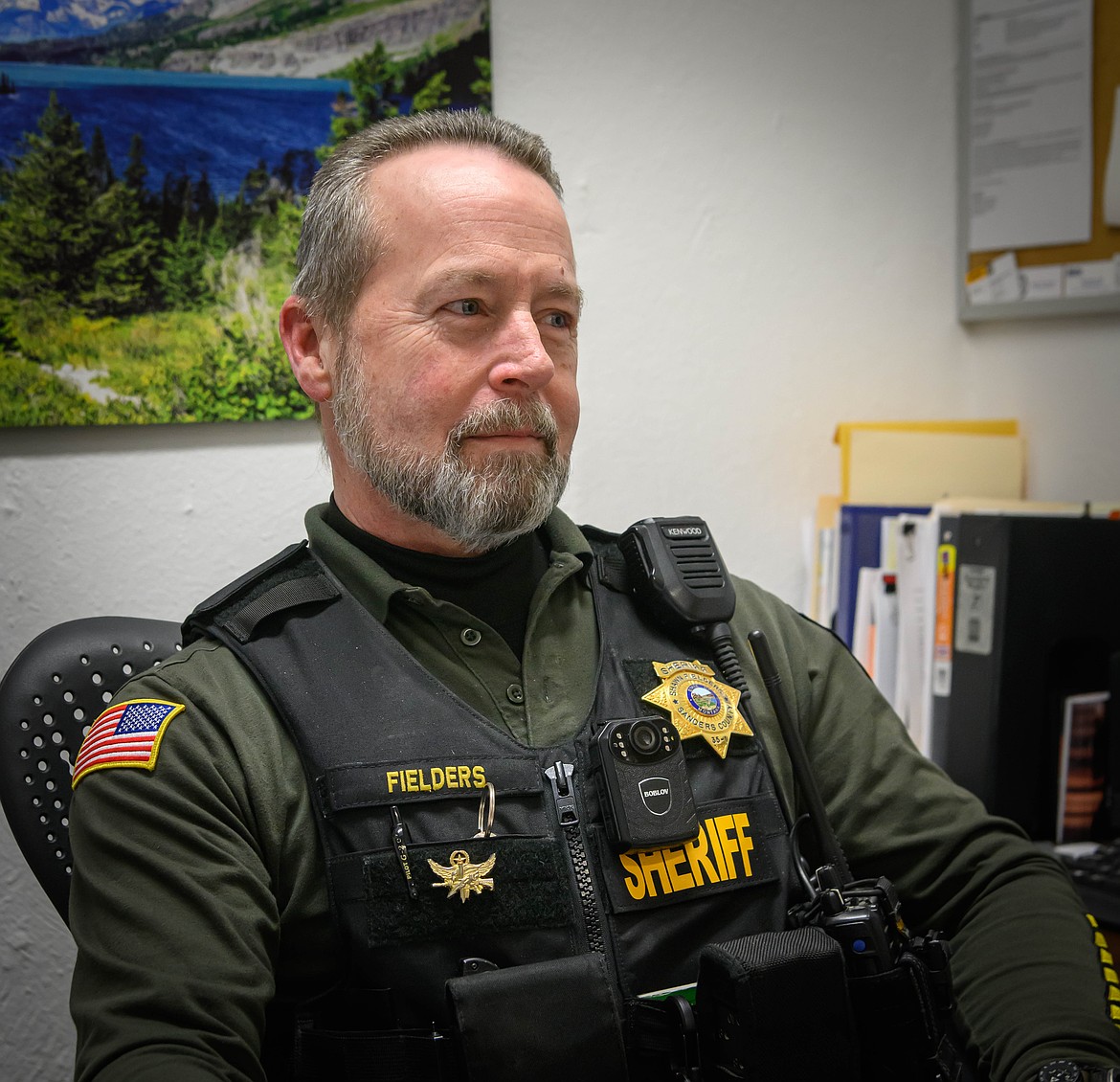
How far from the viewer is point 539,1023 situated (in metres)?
0.85

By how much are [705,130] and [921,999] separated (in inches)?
56.4

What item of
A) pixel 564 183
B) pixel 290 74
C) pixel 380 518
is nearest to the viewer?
pixel 380 518

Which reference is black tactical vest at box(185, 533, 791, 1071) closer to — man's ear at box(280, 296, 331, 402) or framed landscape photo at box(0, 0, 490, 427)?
man's ear at box(280, 296, 331, 402)

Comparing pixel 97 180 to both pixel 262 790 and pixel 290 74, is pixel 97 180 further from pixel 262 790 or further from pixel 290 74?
pixel 262 790

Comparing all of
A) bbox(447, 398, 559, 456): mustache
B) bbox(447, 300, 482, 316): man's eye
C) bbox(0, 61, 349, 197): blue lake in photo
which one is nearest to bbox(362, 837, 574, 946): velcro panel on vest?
bbox(447, 398, 559, 456): mustache

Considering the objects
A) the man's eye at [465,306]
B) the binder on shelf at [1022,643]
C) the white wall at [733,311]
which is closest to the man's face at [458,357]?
the man's eye at [465,306]

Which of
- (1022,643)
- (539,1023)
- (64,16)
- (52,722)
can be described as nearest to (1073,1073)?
(539,1023)

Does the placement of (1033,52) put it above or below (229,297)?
above

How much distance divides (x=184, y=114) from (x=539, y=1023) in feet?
3.97

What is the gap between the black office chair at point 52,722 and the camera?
1.05 m

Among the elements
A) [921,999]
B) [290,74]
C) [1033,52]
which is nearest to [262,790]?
[921,999]

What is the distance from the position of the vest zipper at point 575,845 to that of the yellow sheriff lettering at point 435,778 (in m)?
0.07

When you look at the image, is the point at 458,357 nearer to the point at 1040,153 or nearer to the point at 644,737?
the point at 644,737

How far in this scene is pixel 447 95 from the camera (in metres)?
1.64
